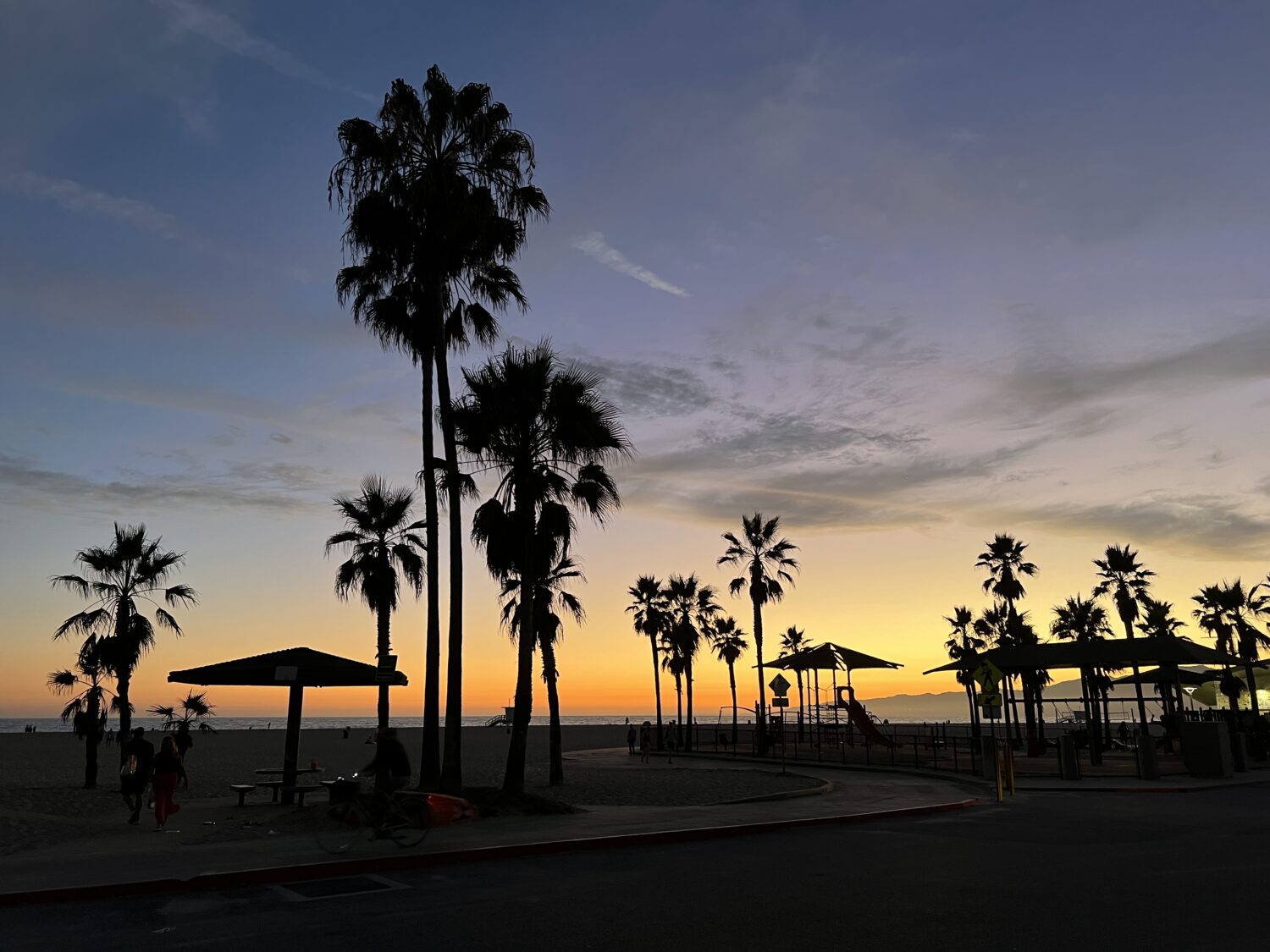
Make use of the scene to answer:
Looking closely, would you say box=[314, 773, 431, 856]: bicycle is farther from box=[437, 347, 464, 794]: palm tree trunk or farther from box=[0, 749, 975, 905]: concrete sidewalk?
box=[437, 347, 464, 794]: palm tree trunk

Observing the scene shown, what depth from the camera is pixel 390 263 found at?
21.5m

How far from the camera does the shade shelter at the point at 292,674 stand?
18.6 m

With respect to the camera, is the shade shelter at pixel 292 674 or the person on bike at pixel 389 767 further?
the shade shelter at pixel 292 674

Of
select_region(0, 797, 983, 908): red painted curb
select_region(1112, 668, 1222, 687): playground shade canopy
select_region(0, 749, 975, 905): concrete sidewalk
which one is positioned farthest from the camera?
select_region(1112, 668, 1222, 687): playground shade canopy

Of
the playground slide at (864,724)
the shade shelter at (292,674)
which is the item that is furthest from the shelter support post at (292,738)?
the playground slide at (864,724)

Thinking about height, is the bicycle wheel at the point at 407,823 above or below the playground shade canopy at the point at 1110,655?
below

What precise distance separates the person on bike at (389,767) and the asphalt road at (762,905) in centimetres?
181

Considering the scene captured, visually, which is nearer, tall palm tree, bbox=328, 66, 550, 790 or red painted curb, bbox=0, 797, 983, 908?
red painted curb, bbox=0, 797, 983, 908

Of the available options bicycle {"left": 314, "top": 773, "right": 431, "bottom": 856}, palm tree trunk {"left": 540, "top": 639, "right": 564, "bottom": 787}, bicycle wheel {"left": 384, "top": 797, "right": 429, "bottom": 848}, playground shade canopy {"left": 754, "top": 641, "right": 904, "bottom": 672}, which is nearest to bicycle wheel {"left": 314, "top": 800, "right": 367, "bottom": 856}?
bicycle {"left": 314, "top": 773, "right": 431, "bottom": 856}

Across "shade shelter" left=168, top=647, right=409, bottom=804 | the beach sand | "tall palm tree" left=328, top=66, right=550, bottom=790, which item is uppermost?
"tall palm tree" left=328, top=66, right=550, bottom=790

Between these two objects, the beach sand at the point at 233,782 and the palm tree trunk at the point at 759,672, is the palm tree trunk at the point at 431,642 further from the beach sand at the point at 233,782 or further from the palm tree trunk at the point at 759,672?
the palm tree trunk at the point at 759,672

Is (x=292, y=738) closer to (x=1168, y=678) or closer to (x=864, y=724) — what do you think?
(x=864, y=724)

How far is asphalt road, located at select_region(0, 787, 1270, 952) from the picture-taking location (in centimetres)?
760

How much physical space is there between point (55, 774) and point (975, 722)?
136 feet
